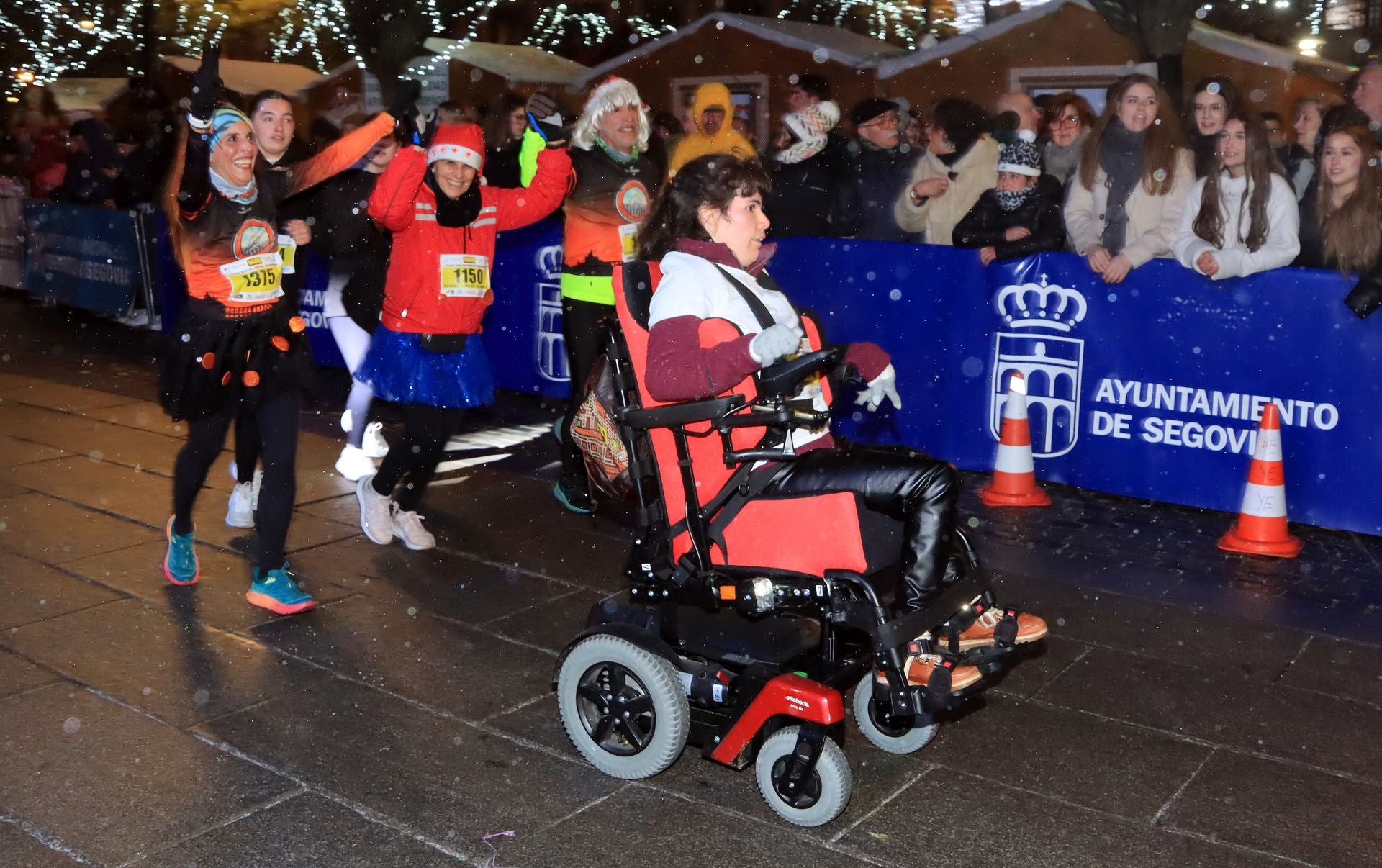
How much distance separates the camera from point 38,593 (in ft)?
17.1

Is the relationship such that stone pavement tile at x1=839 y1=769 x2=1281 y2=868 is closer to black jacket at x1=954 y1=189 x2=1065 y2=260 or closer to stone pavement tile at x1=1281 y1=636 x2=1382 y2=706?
stone pavement tile at x1=1281 y1=636 x2=1382 y2=706

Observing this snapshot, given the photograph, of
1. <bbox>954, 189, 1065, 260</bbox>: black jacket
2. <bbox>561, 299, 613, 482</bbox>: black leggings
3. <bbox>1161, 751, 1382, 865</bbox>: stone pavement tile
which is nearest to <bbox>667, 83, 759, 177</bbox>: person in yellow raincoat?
<bbox>954, 189, 1065, 260</bbox>: black jacket

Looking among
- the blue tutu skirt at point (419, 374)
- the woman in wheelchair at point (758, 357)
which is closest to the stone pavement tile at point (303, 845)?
the woman in wheelchair at point (758, 357)

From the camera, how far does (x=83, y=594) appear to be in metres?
5.21

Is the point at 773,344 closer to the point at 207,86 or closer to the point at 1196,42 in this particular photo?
the point at 207,86

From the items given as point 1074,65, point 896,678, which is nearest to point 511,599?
point 896,678

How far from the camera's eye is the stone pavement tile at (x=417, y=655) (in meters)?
4.34

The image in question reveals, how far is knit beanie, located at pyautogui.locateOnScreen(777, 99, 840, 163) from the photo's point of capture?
7770 millimetres

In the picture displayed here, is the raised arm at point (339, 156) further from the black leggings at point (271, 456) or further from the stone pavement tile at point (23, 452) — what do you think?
the stone pavement tile at point (23, 452)

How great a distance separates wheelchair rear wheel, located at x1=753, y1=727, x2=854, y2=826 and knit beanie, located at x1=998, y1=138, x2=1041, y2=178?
4.40 meters

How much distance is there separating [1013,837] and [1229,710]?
3.90 feet

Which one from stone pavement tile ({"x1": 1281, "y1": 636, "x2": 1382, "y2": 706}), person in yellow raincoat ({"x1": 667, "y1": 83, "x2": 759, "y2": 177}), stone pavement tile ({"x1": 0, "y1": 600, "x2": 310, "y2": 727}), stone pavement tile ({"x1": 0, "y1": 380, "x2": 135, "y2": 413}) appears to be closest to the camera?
stone pavement tile ({"x1": 0, "y1": 600, "x2": 310, "y2": 727})

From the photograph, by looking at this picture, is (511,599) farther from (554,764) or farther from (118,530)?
(118,530)

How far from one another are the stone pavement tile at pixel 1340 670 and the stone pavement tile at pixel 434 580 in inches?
105
